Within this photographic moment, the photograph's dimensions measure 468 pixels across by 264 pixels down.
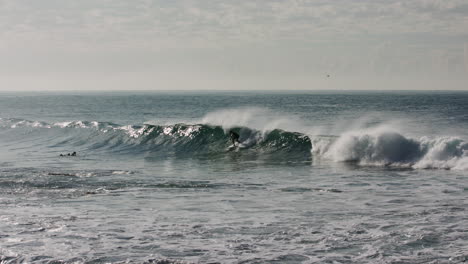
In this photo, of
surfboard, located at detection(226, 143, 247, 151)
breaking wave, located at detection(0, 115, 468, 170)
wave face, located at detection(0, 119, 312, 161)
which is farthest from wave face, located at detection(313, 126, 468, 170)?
surfboard, located at detection(226, 143, 247, 151)

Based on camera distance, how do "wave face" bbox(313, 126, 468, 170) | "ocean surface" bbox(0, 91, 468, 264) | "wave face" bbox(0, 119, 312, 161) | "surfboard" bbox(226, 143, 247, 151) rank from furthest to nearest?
"surfboard" bbox(226, 143, 247, 151) < "wave face" bbox(0, 119, 312, 161) < "wave face" bbox(313, 126, 468, 170) < "ocean surface" bbox(0, 91, 468, 264)

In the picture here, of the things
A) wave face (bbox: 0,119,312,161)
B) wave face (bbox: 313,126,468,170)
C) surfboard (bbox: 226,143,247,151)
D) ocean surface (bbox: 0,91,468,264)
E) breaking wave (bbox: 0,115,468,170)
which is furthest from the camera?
surfboard (bbox: 226,143,247,151)

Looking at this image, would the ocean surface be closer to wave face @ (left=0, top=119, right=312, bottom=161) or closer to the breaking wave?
the breaking wave

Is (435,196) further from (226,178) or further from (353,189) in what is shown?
(226,178)

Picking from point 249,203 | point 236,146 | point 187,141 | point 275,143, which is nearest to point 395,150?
point 275,143

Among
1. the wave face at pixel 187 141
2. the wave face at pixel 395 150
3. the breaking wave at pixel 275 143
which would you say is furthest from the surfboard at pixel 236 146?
the wave face at pixel 395 150

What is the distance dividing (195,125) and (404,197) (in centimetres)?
2172

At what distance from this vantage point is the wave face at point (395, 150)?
21766 millimetres

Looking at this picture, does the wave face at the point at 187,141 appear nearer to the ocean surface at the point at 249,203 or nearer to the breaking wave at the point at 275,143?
the breaking wave at the point at 275,143

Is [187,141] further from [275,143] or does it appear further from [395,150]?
[395,150]

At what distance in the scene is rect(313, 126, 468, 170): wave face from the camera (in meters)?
21.8

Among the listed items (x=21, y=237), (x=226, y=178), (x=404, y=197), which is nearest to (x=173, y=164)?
(x=226, y=178)

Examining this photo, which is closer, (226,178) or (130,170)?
(226,178)

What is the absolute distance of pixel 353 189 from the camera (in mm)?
16672
